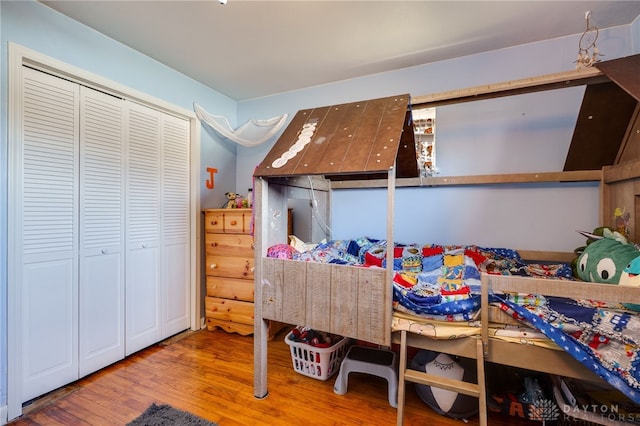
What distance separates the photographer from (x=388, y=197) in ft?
4.58

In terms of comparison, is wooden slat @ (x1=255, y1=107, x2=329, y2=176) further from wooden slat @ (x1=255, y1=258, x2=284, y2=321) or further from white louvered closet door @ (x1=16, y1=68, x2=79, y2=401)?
white louvered closet door @ (x1=16, y1=68, x2=79, y2=401)

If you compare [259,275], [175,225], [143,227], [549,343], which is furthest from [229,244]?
[549,343]

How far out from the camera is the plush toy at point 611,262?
1196mm

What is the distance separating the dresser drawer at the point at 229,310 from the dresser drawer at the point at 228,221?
67 cm

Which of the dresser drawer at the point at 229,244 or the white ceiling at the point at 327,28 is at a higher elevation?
the white ceiling at the point at 327,28

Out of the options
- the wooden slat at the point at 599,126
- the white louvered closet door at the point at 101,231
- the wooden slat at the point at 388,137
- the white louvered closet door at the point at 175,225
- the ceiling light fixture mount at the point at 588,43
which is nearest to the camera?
the wooden slat at the point at 388,137

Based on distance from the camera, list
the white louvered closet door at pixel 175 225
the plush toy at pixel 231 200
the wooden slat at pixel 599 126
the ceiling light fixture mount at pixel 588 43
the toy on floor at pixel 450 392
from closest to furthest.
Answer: the toy on floor at pixel 450 392 → the wooden slat at pixel 599 126 → the ceiling light fixture mount at pixel 588 43 → the white louvered closet door at pixel 175 225 → the plush toy at pixel 231 200

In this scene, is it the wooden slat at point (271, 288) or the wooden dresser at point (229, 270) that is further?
the wooden dresser at point (229, 270)

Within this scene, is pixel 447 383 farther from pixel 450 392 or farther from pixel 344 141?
pixel 344 141

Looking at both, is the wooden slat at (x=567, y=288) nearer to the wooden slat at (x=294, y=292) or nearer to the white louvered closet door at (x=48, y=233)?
the wooden slat at (x=294, y=292)

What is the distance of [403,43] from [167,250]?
2.67 m

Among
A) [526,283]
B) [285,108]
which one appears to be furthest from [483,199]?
[285,108]

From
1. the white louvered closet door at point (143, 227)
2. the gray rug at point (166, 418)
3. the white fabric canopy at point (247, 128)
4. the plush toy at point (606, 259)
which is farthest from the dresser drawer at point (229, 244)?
the plush toy at point (606, 259)

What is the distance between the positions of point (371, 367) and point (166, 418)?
1206 mm
